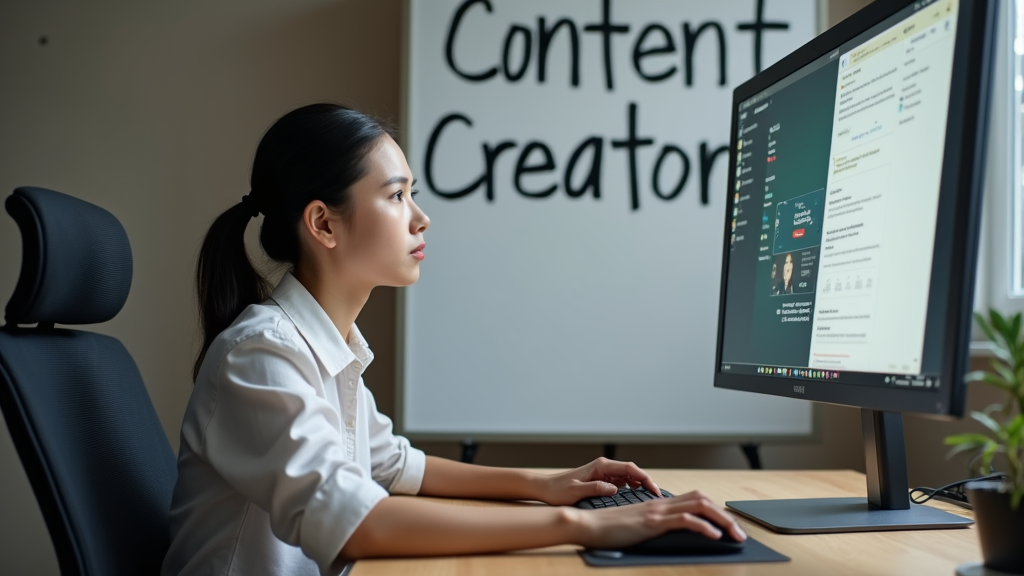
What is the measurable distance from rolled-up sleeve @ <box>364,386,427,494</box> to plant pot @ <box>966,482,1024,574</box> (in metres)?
0.72

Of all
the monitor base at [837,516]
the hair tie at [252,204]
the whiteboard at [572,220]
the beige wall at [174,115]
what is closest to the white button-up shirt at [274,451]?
the hair tie at [252,204]

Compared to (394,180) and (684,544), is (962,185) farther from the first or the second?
(394,180)

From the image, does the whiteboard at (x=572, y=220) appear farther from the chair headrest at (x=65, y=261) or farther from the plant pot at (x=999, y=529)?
the plant pot at (x=999, y=529)

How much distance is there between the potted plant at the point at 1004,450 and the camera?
58 centimetres

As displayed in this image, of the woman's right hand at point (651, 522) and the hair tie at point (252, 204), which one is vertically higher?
the hair tie at point (252, 204)

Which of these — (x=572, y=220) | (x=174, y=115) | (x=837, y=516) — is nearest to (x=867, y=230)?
(x=837, y=516)

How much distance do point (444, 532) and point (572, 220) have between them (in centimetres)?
111

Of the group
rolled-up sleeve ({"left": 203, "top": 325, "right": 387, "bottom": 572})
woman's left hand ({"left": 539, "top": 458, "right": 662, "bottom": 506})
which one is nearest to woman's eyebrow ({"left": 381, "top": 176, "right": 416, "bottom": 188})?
rolled-up sleeve ({"left": 203, "top": 325, "right": 387, "bottom": 572})

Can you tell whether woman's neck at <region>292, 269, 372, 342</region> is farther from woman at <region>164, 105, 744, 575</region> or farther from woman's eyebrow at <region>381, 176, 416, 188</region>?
woman's eyebrow at <region>381, 176, 416, 188</region>

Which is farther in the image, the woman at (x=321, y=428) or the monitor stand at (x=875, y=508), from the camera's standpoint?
the monitor stand at (x=875, y=508)

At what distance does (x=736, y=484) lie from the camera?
3.87 ft

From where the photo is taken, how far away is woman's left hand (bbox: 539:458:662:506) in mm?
991

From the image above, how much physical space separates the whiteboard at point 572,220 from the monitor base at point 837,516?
0.79 metres

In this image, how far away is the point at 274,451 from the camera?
2.59 ft
